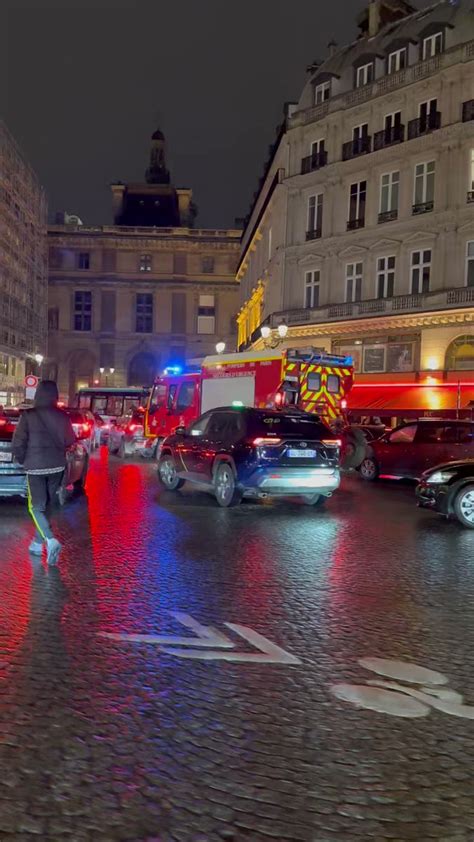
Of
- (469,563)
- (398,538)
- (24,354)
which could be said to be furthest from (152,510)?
(24,354)

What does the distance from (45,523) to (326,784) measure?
4997 mm

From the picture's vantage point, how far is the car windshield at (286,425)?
1210 centimetres

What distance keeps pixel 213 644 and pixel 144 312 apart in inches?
2844

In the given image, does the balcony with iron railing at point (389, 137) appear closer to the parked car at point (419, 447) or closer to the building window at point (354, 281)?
the building window at point (354, 281)

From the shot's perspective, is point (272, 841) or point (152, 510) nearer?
point (272, 841)

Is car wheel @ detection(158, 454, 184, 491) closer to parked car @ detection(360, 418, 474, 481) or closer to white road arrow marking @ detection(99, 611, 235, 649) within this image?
parked car @ detection(360, 418, 474, 481)

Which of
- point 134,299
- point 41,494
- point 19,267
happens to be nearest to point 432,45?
point 19,267

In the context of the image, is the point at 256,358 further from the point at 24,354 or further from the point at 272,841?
the point at 24,354

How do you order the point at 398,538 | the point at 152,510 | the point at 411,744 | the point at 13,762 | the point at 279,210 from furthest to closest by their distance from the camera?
the point at 279,210 → the point at 152,510 → the point at 398,538 → the point at 411,744 → the point at 13,762

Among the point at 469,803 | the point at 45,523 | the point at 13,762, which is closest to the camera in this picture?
the point at 469,803

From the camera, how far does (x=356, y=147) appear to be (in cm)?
3522

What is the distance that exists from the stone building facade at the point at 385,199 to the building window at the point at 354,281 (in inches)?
2.2

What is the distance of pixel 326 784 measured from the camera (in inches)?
125

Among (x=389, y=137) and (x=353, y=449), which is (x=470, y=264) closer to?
(x=389, y=137)
